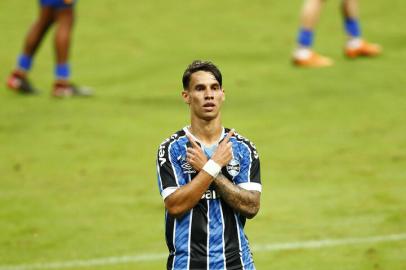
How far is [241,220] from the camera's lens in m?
6.15

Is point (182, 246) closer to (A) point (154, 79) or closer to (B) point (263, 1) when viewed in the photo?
(A) point (154, 79)

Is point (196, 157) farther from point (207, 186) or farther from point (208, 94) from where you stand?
point (208, 94)

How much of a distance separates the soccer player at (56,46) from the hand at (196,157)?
821 cm

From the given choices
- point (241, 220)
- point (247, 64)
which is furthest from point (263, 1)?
point (241, 220)

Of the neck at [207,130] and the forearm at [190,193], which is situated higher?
the neck at [207,130]

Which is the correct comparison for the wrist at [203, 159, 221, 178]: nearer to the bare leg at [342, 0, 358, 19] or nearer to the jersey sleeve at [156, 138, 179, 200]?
the jersey sleeve at [156, 138, 179, 200]

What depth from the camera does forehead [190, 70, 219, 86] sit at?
605 cm

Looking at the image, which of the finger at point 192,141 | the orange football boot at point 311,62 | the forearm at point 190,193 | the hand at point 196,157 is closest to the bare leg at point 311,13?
the orange football boot at point 311,62

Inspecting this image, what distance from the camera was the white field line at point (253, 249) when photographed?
895cm

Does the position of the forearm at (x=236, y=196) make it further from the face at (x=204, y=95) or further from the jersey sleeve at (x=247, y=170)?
the face at (x=204, y=95)

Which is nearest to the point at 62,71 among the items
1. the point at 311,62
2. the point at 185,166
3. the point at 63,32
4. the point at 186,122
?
the point at 63,32

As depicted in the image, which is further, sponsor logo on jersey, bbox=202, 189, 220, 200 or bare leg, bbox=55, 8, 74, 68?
bare leg, bbox=55, 8, 74, 68

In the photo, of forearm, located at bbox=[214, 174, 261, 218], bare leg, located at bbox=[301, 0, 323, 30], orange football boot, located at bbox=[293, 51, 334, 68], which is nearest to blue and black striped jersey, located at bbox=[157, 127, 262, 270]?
forearm, located at bbox=[214, 174, 261, 218]

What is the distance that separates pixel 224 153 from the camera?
5.89 metres
